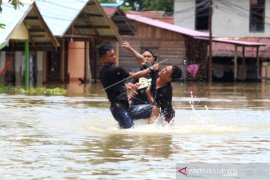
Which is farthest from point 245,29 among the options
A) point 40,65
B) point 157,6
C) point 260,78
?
point 40,65

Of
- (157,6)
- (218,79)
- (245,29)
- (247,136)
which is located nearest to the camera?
(247,136)

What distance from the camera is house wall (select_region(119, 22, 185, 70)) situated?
51.1 metres

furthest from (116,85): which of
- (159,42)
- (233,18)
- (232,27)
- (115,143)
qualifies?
(232,27)

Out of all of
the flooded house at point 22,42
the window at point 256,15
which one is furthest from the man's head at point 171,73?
the window at point 256,15

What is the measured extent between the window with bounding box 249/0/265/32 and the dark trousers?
43.9 metres

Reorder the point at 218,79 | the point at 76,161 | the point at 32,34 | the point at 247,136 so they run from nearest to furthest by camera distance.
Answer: the point at 76,161 → the point at 247,136 → the point at 32,34 → the point at 218,79

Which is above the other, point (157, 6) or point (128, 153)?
point (157, 6)

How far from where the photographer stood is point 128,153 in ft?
36.0

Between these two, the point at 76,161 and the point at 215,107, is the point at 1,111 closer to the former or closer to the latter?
the point at 215,107

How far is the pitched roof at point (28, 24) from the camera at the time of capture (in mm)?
29161

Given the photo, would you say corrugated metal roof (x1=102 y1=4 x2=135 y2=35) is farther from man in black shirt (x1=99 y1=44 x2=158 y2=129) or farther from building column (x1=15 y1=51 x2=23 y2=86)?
man in black shirt (x1=99 y1=44 x2=158 y2=129)

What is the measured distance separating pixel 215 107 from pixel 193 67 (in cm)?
2772

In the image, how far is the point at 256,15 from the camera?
57.6m

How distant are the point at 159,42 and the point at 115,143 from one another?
39249 mm
